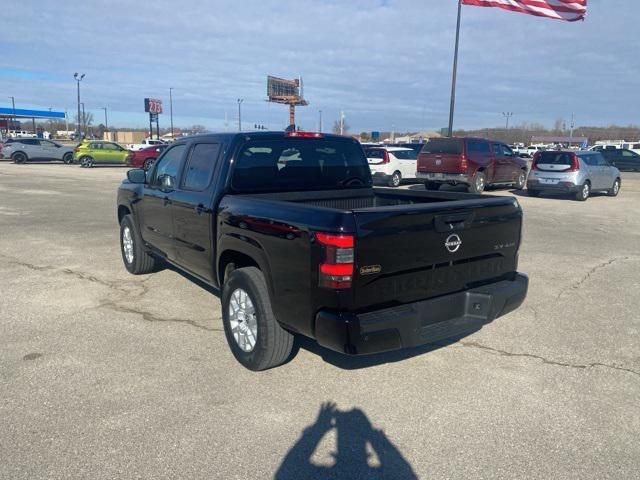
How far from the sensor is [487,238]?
152 inches

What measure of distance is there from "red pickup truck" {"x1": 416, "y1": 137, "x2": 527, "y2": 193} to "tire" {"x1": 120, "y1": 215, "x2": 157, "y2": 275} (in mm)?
12365

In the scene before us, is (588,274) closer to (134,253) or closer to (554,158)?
(134,253)

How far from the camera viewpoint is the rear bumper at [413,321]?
122 inches

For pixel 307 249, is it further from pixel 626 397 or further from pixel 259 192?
pixel 626 397

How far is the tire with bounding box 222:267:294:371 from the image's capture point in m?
3.72

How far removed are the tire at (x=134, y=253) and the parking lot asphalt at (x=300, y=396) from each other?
366mm

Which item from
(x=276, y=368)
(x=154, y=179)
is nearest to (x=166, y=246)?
(x=154, y=179)

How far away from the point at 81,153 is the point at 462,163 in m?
24.1

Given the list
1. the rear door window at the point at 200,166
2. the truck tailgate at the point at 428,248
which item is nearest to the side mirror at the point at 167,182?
the rear door window at the point at 200,166

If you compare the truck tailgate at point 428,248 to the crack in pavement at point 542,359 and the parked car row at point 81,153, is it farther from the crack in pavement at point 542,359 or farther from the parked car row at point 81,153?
the parked car row at point 81,153

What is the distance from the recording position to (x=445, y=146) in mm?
17234

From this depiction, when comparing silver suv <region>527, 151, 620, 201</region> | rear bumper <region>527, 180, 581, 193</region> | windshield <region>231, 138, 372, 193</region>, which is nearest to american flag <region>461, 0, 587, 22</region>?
silver suv <region>527, 151, 620, 201</region>

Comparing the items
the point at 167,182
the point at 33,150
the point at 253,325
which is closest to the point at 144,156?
the point at 33,150

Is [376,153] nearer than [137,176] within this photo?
No
